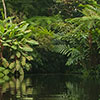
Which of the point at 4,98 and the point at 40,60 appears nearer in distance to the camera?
the point at 4,98

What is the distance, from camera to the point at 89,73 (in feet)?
46.1

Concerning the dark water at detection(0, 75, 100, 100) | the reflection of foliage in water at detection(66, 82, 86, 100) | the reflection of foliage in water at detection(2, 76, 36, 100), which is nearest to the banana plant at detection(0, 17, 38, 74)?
the dark water at detection(0, 75, 100, 100)

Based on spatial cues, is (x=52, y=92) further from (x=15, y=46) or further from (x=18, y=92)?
(x=15, y=46)

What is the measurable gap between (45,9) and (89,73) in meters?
8.72

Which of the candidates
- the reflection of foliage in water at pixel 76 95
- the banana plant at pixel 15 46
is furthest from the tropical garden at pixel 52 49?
the reflection of foliage in water at pixel 76 95

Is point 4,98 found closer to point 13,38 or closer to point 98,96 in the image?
point 98,96

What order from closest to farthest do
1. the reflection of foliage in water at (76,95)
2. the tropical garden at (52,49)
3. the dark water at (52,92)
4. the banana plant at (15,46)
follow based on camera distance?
1. the reflection of foliage in water at (76,95)
2. the dark water at (52,92)
3. the tropical garden at (52,49)
4. the banana plant at (15,46)

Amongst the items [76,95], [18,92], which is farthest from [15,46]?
[76,95]

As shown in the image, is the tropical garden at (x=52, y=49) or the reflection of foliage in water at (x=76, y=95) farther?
the tropical garden at (x=52, y=49)

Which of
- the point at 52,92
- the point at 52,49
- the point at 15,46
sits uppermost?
the point at 15,46

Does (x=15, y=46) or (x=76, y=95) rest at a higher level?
(x=15, y=46)

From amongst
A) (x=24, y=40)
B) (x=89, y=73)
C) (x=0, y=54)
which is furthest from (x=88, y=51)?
(x=0, y=54)

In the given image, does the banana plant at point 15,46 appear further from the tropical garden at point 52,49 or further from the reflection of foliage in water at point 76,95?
the reflection of foliage in water at point 76,95

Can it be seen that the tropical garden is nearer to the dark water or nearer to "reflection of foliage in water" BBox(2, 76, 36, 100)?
the dark water
